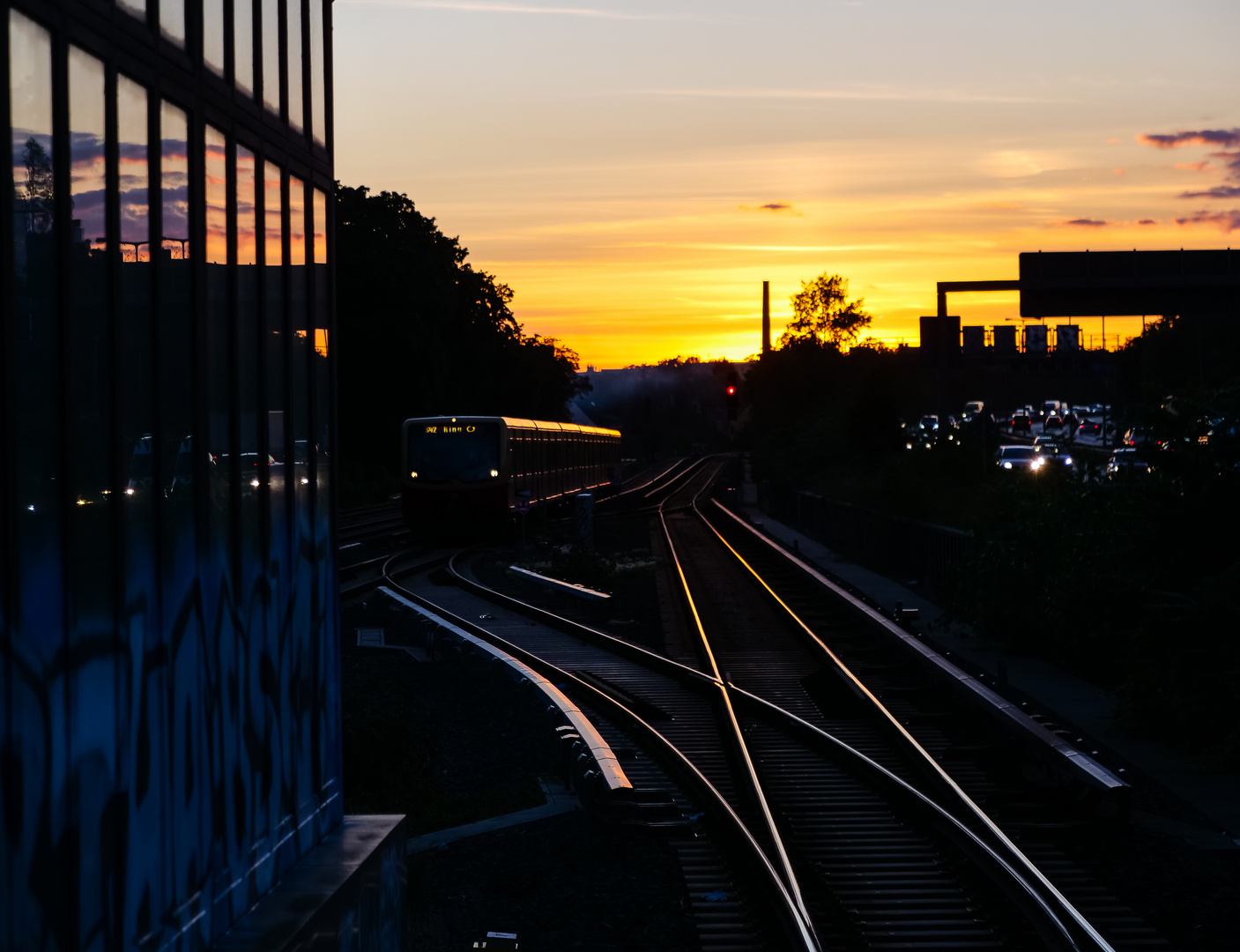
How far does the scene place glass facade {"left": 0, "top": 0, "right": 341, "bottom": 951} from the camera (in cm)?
338

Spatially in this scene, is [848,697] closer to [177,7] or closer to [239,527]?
[239,527]

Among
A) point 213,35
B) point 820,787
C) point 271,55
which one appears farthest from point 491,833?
point 213,35

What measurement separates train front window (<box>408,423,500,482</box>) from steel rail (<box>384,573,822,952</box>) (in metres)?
12.2

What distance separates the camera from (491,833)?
31.3 feet

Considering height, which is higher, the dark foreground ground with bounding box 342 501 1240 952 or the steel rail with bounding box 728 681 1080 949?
the steel rail with bounding box 728 681 1080 949

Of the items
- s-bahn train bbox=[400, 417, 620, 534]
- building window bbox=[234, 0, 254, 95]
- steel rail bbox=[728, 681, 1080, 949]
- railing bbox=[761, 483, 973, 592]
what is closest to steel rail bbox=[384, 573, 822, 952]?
steel rail bbox=[728, 681, 1080, 949]

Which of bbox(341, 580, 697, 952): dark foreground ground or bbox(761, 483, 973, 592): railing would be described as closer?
bbox(341, 580, 697, 952): dark foreground ground

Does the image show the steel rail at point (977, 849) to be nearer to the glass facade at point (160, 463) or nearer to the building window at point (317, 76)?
the glass facade at point (160, 463)

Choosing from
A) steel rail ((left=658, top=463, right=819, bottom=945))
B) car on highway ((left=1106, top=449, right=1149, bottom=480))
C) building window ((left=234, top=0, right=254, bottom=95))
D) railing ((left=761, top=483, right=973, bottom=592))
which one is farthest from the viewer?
railing ((left=761, top=483, right=973, bottom=592))

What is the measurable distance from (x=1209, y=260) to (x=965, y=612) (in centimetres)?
2343

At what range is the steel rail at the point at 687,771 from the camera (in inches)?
289

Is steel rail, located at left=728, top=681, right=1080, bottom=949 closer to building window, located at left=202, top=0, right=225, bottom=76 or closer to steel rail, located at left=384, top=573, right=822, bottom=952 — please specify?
steel rail, located at left=384, top=573, right=822, bottom=952

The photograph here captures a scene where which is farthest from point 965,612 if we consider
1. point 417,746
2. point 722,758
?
point 417,746

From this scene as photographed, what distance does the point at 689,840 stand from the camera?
9.22m
